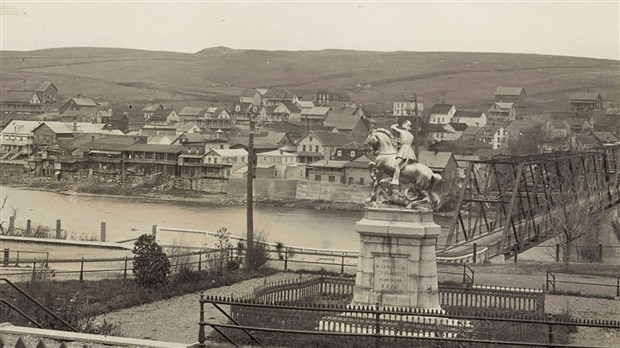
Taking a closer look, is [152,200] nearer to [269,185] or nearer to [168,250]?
[269,185]

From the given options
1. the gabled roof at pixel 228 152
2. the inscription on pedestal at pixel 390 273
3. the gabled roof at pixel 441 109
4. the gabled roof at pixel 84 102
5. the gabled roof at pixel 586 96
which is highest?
the gabled roof at pixel 586 96

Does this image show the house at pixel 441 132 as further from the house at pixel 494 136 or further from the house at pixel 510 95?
the house at pixel 510 95

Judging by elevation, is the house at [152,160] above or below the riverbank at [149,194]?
above

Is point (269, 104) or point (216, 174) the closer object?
point (216, 174)

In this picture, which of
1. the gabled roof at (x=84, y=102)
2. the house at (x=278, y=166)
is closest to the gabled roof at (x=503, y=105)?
the house at (x=278, y=166)

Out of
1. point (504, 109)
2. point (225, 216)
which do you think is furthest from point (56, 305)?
point (504, 109)

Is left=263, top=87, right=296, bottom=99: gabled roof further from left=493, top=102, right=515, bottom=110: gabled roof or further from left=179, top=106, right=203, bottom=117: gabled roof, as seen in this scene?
left=493, top=102, right=515, bottom=110: gabled roof
